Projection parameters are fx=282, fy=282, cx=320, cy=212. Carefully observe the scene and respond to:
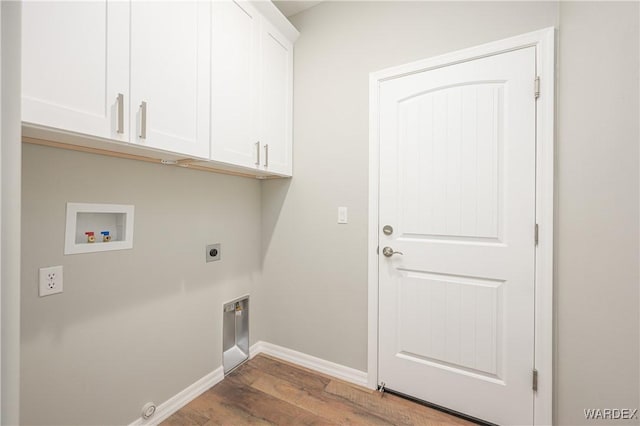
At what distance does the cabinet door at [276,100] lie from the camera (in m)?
1.85

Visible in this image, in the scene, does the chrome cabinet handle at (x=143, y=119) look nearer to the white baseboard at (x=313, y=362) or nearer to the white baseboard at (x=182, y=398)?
the white baseboard at (x=182, y=398)

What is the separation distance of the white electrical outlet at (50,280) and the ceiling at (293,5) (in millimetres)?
2113

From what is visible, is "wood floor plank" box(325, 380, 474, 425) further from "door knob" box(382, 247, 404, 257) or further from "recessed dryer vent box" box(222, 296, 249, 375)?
"door knob" box(382, 247, 404, 257)

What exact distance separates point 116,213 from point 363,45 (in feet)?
5.84

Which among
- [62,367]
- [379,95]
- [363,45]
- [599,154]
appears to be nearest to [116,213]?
[62,367]

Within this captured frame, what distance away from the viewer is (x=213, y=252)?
187 cm

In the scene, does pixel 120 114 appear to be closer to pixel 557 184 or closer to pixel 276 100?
pixel 276 100

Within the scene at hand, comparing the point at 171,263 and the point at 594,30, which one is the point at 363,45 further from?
the point at 171,263

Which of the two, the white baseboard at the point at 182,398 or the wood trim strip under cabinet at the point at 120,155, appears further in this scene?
the white baseboard at the point at 182,398

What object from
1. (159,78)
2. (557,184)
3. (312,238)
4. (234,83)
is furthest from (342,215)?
(159,78)

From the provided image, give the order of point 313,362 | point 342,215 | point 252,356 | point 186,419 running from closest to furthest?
1. point 186,419
2. point 342,215
3. point 313,362
4. point 252,356

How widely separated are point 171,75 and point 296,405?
6.16 feet

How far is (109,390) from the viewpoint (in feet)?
4.39

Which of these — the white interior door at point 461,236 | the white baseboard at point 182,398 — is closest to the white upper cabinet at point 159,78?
the white interior door at point 461,236
